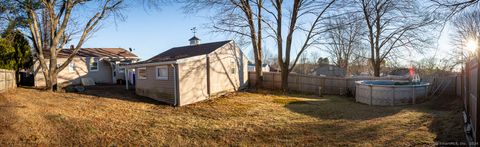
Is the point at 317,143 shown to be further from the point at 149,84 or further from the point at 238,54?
the point at 238,54

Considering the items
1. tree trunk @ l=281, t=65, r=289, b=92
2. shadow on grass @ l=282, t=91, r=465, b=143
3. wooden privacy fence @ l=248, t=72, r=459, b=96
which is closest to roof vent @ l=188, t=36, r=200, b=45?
wooden privacy fence @ l=248, t=72, r=459, b=96

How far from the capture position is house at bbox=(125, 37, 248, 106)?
1167 centimetres

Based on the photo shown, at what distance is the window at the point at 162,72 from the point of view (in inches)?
480

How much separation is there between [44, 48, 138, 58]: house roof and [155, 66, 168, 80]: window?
36.2 ft

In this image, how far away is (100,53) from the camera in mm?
21531

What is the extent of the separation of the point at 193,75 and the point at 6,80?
1025 cm

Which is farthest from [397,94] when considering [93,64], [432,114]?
[93,64]

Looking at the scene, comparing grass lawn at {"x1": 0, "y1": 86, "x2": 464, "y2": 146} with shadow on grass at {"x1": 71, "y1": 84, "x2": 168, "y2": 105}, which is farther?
shadow on grass at {"x1": 71, "y1": 84, "x2": 168, "y2": 105}

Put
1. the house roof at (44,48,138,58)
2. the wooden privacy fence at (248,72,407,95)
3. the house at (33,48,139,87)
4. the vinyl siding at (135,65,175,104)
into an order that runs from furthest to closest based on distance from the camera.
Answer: the house roof at (44,48,138,58), the house at (33,48,139,87), the wooden privacy fence at (248,72,407,95), the vinyl siding at (135,65,175,104)

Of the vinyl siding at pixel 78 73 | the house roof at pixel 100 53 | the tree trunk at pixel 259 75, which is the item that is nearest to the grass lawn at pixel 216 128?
the tree trunk at pixel 259 75

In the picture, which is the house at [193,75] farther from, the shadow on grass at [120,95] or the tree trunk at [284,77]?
the tree trunk at [284,77]

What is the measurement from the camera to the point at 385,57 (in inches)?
860

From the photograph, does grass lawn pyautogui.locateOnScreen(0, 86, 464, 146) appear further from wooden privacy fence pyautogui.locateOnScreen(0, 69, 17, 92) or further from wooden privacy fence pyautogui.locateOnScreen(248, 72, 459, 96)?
wooden privacy fence pyautogui.locateOnScreen(248, 72, 459, 96)

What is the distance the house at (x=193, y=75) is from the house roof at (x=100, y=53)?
8.30m
